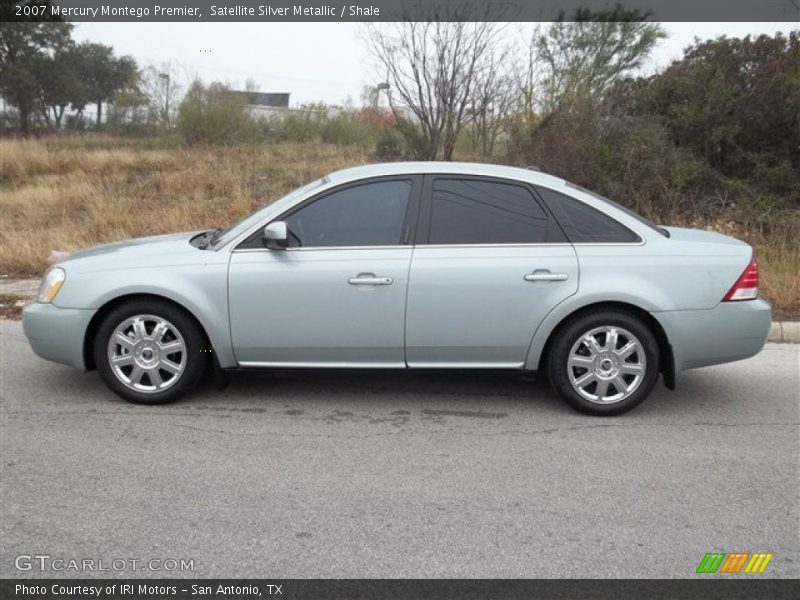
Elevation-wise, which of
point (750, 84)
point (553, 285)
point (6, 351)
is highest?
point (750, 84)

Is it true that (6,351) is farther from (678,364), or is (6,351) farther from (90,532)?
(678,364)

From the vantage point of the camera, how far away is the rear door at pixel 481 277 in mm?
4625

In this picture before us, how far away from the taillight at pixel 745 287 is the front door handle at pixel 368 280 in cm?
A: 211

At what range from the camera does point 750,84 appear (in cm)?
1166

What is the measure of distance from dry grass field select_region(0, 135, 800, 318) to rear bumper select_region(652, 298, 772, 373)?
9.55 feet

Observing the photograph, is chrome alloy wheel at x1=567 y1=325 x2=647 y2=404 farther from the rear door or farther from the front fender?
the front fender

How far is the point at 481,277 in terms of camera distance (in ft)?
15.2

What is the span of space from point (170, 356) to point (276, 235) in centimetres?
108

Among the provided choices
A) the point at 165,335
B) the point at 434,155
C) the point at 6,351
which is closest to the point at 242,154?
the point at 434,155

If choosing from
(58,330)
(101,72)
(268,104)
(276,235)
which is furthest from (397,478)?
(101,72)

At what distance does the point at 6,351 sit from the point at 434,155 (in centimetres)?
869

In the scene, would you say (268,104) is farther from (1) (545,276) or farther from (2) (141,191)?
(1) (545,276)

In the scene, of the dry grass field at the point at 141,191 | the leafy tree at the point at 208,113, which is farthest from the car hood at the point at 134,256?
the leafy tree at the point at 208,113
